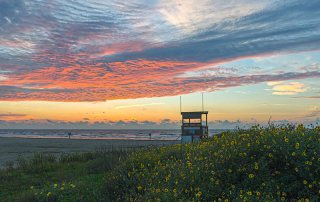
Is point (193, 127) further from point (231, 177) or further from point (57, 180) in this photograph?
point (231, 177)

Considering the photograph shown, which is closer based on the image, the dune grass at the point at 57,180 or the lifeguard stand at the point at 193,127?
the dune grass at the point at 57,180

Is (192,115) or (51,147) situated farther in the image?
(51,147)

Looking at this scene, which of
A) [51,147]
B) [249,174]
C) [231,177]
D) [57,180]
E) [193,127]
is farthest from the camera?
[51,147]

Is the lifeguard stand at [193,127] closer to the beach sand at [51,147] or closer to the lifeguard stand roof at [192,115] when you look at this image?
the lifeguard stand roof at [192,115]

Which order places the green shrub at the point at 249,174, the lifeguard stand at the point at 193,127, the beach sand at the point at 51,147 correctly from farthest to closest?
the beach sand at the point at 51,147 < the lifeguard stand at the point at 193,127 < the green shrub at the point at 249,174

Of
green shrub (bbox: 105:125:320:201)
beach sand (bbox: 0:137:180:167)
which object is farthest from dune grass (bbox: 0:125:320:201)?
beach sand (bbox: 0:137:180:167)

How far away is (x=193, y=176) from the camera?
321 inches

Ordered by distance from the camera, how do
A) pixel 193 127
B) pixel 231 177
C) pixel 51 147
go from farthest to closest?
1. pixel 51 147
2. pixel 193 127
3. pixel 231 177

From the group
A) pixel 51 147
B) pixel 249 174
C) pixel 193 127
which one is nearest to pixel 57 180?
pixel 249 174

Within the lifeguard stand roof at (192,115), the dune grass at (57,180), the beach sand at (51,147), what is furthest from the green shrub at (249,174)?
the lifeguard stand roof at (192,115)

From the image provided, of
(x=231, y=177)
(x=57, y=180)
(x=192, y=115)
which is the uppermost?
(x=192, y=115)

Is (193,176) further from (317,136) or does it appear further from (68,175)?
(68,175)

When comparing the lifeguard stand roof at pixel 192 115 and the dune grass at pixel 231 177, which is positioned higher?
the lifeguard stand roof at pixel 192 115

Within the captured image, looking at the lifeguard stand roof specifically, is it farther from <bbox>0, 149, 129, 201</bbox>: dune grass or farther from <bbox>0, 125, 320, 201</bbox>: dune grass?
<bbox>0, 125, 320, 201</bbox>: dune grass
